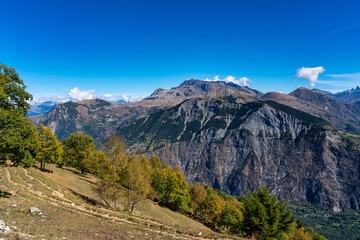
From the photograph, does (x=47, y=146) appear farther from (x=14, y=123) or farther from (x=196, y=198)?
(x=196, y=198)

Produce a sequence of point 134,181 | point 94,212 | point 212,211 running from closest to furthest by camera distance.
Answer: point 94,212 < point 134,181 < point 212,211

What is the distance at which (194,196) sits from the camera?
275 ft

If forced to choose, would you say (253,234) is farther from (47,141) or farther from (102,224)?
(47,141)

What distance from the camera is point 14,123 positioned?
2095 centimetres

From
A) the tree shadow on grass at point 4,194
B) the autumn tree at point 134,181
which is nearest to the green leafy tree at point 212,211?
the autumn tree at point 134,181

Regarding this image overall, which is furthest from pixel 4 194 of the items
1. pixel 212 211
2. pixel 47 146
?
pixel 212 211

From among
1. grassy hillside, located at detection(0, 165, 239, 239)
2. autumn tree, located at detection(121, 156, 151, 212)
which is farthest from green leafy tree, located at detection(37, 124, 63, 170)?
autumn tree, located at detection(121, 156, 151, 212)

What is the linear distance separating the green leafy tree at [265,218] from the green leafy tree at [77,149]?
5508 centimetres

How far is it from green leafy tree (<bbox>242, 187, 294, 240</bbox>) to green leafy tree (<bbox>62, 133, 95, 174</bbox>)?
55.1 m

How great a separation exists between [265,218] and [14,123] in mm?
43957

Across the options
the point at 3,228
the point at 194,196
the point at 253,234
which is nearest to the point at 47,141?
the point at 3,228

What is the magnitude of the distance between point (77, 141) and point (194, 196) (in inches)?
2154

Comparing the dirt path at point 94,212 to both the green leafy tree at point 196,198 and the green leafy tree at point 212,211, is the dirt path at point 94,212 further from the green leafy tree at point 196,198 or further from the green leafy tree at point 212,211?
the green leafy tree at point 196,198

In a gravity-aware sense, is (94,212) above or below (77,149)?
below
